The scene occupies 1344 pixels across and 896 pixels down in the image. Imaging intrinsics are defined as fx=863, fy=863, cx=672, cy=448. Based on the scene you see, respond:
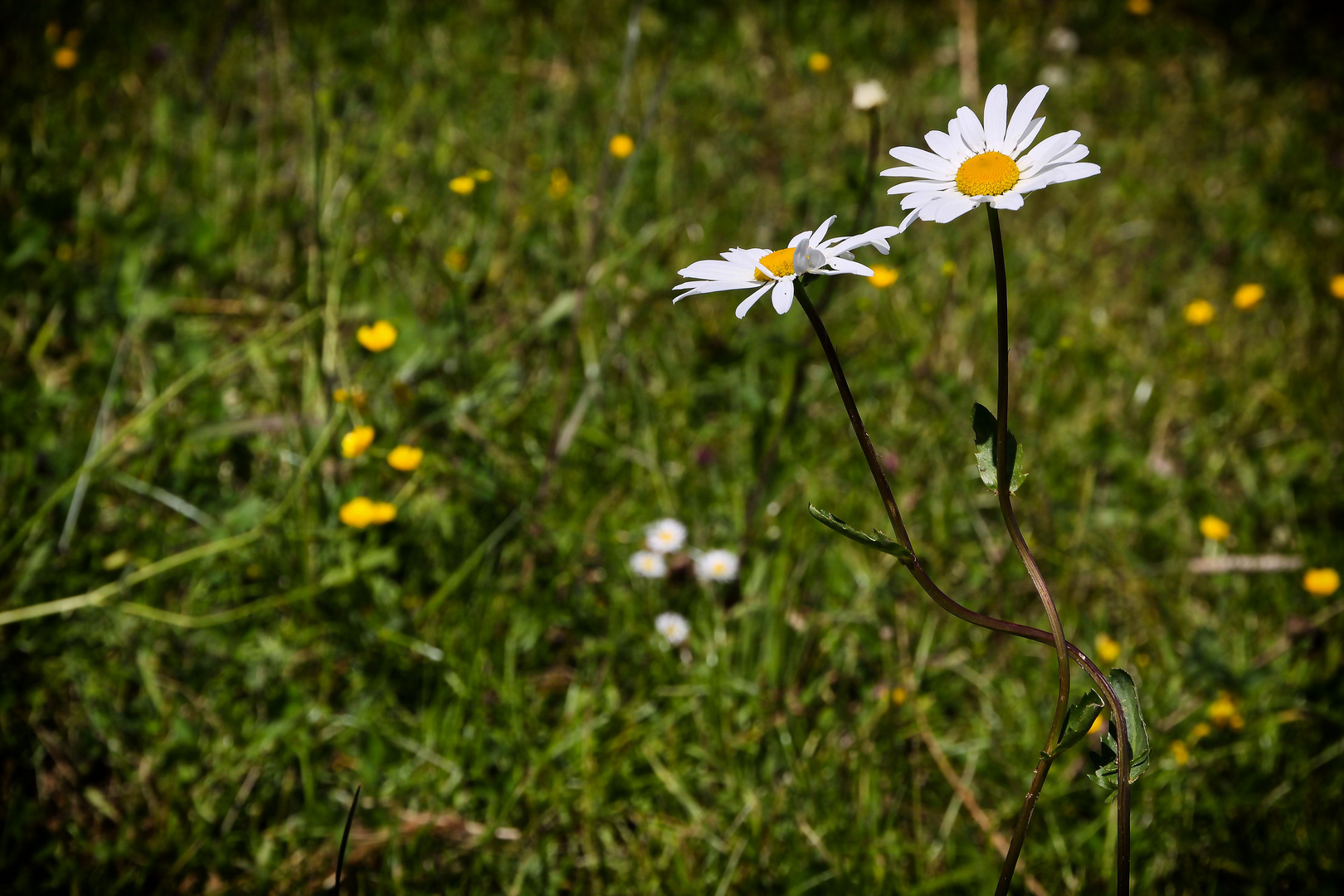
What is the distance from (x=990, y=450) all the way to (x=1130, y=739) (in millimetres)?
248

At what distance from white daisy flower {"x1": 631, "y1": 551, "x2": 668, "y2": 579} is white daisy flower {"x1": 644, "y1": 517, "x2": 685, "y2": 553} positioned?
0.7 inches

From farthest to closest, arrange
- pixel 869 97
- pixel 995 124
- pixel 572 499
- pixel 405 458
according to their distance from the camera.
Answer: pixel 572 499
pixel 405 458
pixel 869 97
pixel 995 124

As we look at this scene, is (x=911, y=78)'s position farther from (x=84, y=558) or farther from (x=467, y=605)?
(x=84, y=558)

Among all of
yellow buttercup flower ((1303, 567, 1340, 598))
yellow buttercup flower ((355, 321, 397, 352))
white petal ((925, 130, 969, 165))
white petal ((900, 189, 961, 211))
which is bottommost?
yellow buttercup flower ((1303, 567, 1340, 598))

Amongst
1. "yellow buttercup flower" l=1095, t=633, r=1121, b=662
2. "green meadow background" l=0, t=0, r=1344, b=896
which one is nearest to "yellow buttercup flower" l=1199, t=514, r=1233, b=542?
"green meadow background" l=0, t=0, r=1344, b=896

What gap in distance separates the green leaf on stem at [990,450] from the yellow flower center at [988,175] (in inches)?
6.7

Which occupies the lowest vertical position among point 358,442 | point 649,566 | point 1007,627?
point 649,566

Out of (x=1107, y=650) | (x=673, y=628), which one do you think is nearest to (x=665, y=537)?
(x=673, y=628)

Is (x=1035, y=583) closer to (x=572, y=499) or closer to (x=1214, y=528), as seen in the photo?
(x=572, y=499)

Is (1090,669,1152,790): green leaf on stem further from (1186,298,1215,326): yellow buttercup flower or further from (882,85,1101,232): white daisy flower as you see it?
(1186,298,1215,326): yellow buttercup flower

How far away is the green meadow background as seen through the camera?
126 centimetres

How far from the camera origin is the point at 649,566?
1.57 meters

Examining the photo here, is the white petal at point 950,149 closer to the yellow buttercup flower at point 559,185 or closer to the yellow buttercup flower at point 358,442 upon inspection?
the yellow buttercup flower at point 358,442

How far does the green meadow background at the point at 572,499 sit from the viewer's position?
126 centimetres
